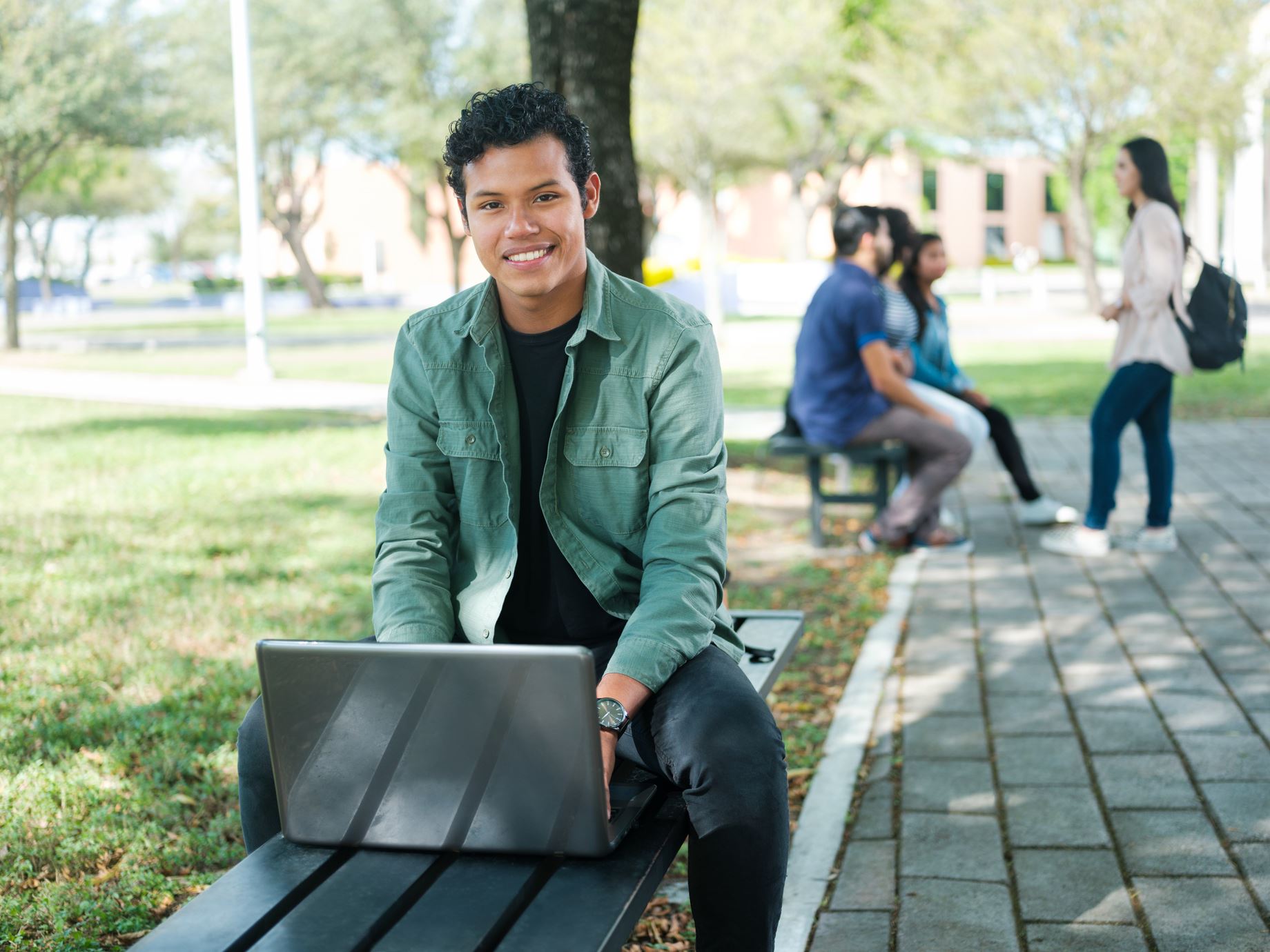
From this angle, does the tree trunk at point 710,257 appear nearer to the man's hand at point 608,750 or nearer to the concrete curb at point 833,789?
the concrete curb at point 833,789

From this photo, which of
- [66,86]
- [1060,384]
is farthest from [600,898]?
[66,86]

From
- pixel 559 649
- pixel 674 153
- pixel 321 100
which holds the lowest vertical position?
pixel 559 649

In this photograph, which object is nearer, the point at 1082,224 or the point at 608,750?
the point at 608,750

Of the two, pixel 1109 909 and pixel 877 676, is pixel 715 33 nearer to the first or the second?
pixel 877 676

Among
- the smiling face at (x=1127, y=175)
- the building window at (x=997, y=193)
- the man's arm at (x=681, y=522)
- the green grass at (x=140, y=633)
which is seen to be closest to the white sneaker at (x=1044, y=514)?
the smiling face at (x=1127, y=175)

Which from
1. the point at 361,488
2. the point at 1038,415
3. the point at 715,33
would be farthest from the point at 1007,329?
the point at 361,488

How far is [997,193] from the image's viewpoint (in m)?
74.4

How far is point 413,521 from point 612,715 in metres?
0.69

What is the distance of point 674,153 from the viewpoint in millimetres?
28656

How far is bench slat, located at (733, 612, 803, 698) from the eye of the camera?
3152 millimetres

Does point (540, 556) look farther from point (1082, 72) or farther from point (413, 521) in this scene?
point (1082, 72)

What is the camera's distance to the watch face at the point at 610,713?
7.72ft

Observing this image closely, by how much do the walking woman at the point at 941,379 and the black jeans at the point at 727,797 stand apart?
515 centimetres

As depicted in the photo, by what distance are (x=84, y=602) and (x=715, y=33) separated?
2069 centimetres
